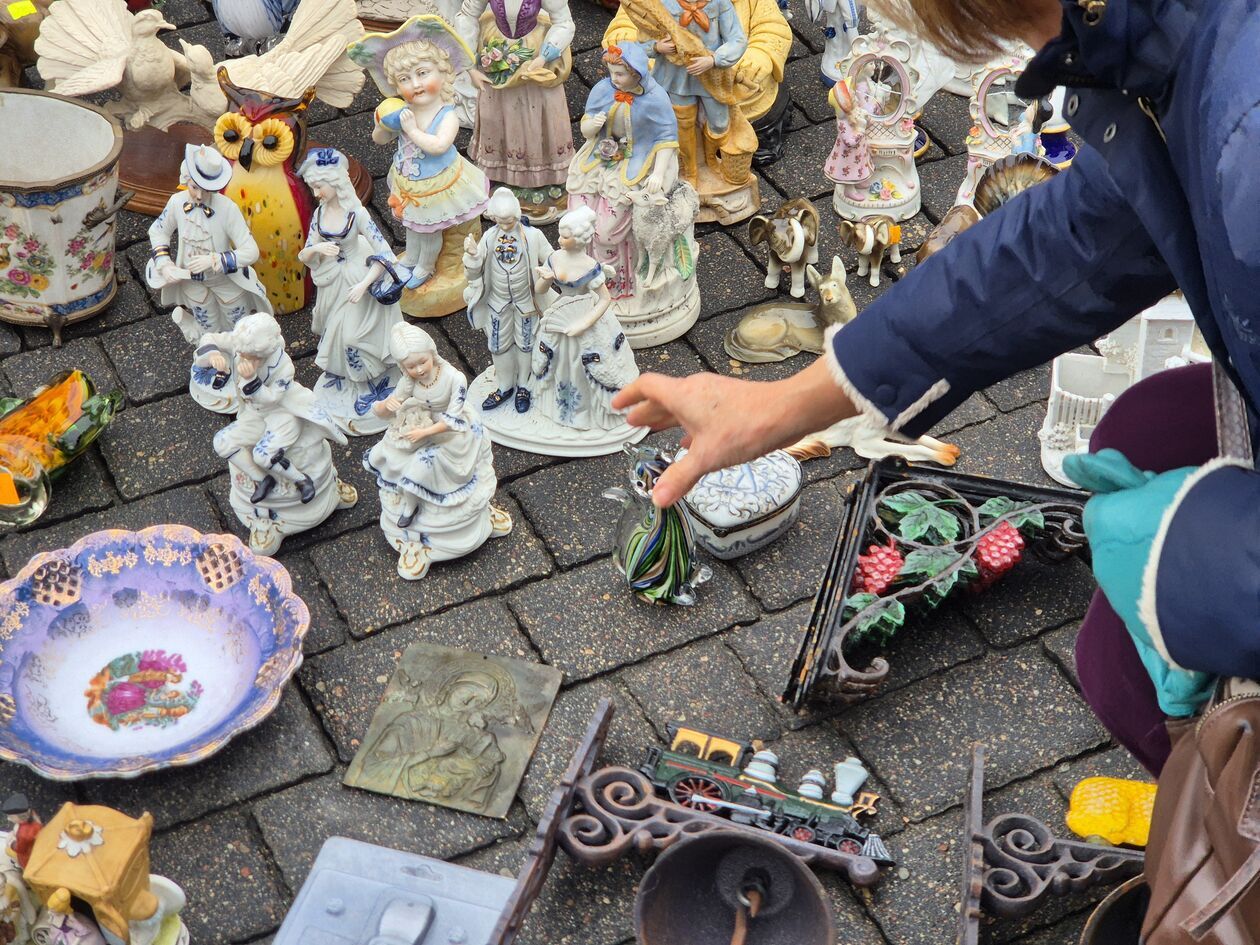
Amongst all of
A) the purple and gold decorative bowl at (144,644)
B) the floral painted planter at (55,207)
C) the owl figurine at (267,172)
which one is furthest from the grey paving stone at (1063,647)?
the floral painted planter at (55,207)

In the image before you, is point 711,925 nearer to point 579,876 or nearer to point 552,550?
point 579,876

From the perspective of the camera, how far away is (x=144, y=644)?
4230 mm

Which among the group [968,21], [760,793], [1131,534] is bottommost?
[760,793]

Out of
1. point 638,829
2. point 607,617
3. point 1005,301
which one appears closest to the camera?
point 1005,301

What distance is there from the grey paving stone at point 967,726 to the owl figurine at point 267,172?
2.39 metres

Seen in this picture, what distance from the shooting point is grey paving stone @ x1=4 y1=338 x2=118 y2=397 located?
5074mm

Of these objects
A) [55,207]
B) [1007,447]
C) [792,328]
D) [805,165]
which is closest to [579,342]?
[792,328]

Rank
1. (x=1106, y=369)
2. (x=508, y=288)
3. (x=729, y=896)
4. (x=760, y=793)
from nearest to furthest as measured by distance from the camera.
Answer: (x=729, y=896)
(x=760, y=793)
(x=508, y=288)
(x=1106, y=369)

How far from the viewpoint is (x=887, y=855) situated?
12.0 ft

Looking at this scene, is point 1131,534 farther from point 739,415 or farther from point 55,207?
point 55,207

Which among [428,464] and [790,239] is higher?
[790,239]

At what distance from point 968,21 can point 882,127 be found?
3359 millimetres

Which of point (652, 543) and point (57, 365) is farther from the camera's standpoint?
point (57, 365)

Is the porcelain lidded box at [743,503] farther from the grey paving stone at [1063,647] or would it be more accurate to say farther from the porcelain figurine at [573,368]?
the grey paving stone at [1063,647]
